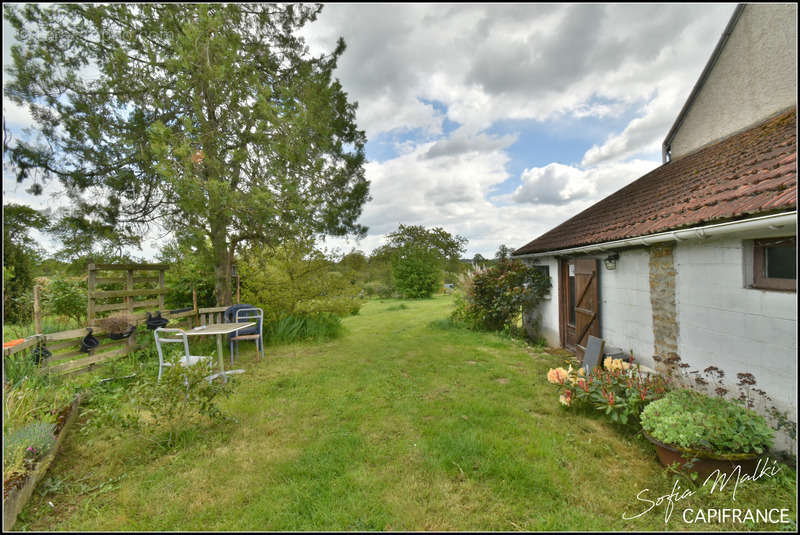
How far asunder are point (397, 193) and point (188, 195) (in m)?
6.87

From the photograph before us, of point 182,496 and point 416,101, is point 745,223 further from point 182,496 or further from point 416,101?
point 416,101

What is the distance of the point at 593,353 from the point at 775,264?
2.73m

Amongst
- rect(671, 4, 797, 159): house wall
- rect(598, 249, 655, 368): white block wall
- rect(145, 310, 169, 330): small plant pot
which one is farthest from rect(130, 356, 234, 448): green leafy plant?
rect(671, 4, 797, 159): house wall

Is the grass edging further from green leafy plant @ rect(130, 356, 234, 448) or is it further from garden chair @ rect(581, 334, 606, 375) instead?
garden chair @ rect(581, 334, 606, 375)

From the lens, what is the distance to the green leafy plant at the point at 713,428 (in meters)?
2.44

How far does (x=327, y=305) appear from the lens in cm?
794

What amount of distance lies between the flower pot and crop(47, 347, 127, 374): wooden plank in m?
7.18

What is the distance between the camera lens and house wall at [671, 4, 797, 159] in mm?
4492

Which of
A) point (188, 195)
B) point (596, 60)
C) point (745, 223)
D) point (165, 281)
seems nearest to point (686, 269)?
point (745, 223)

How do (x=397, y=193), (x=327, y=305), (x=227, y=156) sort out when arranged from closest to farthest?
(x=227, y=156), (x=327, y=305), (x=397, y=193)

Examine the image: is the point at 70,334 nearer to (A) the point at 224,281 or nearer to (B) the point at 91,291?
(B) the point at 91,291

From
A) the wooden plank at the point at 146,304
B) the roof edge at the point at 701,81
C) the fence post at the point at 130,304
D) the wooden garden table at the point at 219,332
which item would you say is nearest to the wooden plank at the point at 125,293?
the fence post at the point at 130,304

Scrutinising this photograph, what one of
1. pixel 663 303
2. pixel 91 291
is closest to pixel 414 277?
pixel 91 291

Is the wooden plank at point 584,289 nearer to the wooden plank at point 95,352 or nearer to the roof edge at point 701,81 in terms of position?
the roof edge at point 701,81
